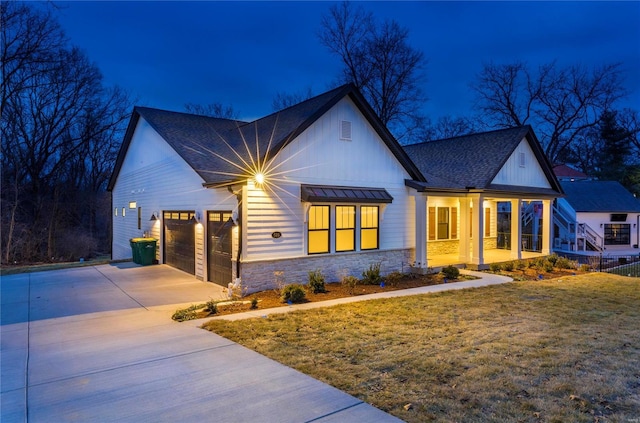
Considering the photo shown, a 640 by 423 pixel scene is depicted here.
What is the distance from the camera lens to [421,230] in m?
13.6

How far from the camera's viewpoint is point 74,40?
2569 centimetres

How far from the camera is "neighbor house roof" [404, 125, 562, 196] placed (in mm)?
15344

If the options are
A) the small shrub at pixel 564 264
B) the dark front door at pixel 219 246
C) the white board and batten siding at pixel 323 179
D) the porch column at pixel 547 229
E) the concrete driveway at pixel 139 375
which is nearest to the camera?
the concrete driveway at pixel 139 375

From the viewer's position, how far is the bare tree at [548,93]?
32.9 metres

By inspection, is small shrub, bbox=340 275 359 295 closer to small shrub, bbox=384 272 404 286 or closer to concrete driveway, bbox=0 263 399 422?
small shrub, bbox=384 272 404 286

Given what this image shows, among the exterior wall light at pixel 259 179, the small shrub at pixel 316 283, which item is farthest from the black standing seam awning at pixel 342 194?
the small shrub at pixel 316 283

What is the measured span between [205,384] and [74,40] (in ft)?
95.4

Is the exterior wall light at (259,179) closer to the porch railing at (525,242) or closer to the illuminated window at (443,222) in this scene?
the illuminated window at (443,222)

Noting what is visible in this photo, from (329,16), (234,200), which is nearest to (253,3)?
(234,200)

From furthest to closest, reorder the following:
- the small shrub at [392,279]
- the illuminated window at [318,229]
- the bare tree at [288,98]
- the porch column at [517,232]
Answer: the bare tree at [288,98]
the porch column at [517,232]
the small shrub at [392,279]
the illuminated window at [318,229]

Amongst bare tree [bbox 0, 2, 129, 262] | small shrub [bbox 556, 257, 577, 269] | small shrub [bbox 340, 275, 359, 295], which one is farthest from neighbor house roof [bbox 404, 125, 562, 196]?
bare tree [bbox 0, 2, 129, 262]

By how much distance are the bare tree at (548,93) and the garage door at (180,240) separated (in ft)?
105

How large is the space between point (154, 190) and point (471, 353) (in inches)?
563

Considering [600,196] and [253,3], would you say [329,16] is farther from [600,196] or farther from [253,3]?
[600,196]
